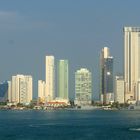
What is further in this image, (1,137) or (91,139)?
(1,137)

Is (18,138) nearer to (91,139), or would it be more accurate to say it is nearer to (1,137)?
(1,137)

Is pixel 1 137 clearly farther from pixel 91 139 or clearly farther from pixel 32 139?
pixel 91 139

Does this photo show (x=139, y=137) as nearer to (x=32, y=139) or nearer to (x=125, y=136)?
(x=125, y=136)

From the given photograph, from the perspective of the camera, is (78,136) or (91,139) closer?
(91,139)

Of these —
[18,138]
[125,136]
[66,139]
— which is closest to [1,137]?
[18,138]

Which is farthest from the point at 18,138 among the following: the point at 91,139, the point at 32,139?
the point at 91,139

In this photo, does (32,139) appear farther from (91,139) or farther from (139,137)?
(139,137)
